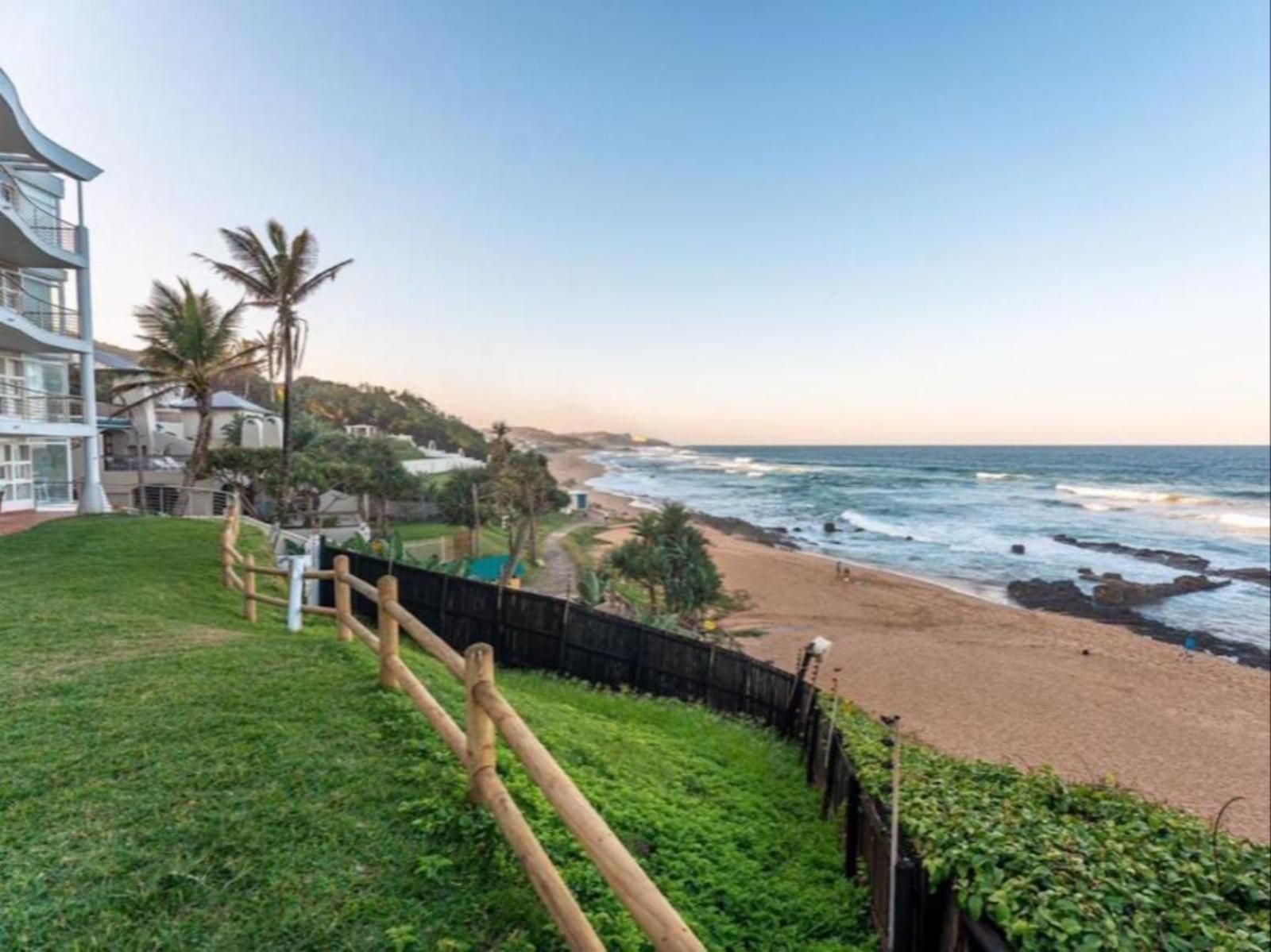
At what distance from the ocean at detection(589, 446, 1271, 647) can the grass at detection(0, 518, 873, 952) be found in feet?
75.4

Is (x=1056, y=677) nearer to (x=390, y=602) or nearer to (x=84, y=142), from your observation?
(x=390, y=602)

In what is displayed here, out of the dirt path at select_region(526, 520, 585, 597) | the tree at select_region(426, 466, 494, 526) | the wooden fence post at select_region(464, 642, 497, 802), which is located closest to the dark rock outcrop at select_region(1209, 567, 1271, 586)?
the dirt path at select_region(526, 520, 585, 597)

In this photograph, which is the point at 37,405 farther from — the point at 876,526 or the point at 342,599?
the point at 876,526

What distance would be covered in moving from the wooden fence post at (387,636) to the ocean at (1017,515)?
80.0 ft

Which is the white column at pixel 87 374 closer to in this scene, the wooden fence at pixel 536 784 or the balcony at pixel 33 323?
the balcony at pixel 33 323

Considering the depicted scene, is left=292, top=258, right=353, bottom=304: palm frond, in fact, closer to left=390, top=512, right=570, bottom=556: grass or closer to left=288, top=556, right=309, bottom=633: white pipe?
left=390, top=512, right=570, bottom=556: grass

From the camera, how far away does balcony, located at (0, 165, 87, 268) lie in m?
12.7

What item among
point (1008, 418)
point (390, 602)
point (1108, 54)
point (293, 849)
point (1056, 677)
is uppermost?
point (1108, 54)

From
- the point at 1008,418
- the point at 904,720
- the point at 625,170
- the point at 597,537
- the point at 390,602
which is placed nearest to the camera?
the point at 390,602

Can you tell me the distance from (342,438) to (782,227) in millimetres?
24424

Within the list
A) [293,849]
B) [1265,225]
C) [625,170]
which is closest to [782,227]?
[625,170]

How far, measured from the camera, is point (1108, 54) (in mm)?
15305

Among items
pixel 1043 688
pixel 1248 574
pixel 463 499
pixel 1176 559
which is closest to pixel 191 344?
pixel 463 499

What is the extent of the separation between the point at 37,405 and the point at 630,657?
1588 cm
